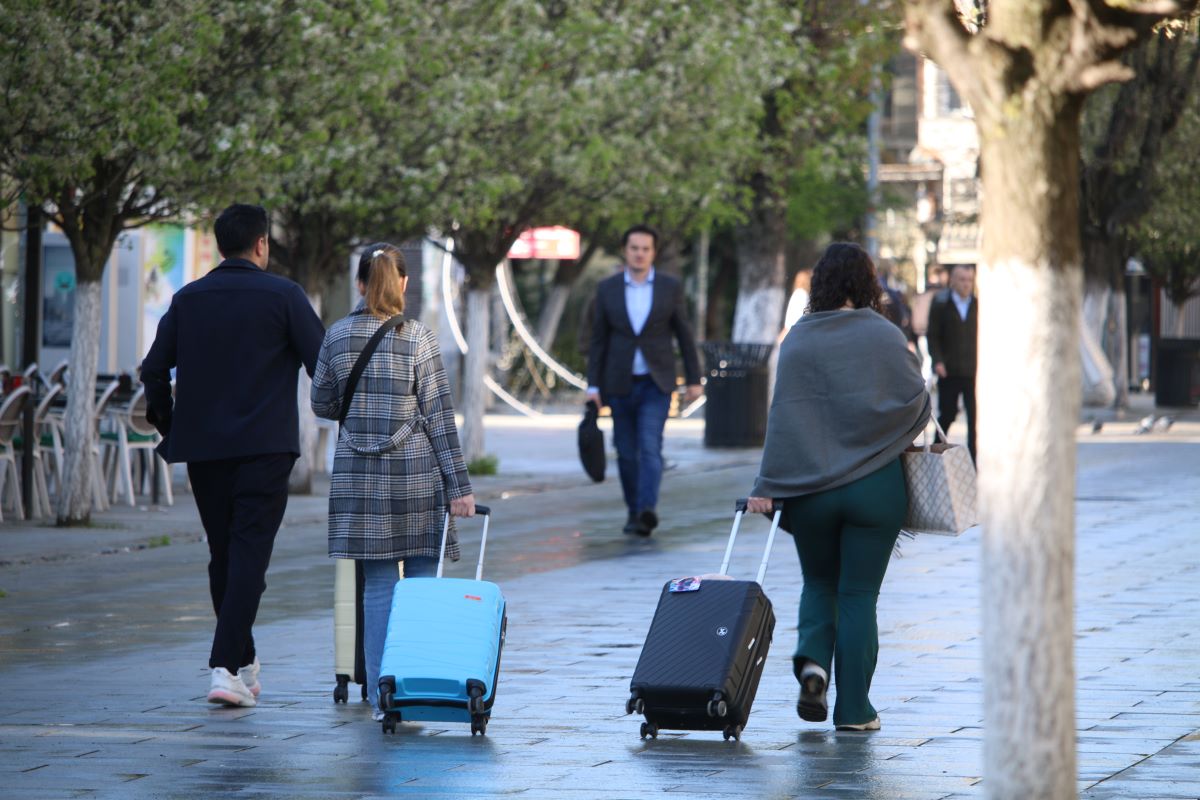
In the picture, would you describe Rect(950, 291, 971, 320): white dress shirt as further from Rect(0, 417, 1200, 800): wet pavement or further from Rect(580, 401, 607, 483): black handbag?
Rect(580, 401, 607, 483): black handbag

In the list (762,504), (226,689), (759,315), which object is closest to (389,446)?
(226,689)

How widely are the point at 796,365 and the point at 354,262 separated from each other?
21769 millimetres

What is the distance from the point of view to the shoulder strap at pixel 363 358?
7.69m

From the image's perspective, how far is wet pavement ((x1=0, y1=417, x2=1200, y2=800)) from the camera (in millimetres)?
6480

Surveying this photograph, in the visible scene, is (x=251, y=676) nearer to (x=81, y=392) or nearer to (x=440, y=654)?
(x=440, y=654)

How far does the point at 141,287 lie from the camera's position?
2472 centimetres

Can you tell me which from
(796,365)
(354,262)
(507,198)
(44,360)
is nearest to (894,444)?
(796,365)

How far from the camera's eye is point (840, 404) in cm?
733

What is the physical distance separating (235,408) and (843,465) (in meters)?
2.22

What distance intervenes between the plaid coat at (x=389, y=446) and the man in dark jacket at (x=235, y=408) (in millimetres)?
267

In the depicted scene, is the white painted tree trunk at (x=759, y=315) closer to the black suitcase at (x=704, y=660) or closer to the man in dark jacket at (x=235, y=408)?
the man in dark jacket at (x=235, y=408)

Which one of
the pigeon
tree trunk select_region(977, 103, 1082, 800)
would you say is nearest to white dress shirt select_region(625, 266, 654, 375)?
tree trunk select_region(977, 103, 1082, 800)

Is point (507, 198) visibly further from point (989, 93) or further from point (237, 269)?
point (989, 93)

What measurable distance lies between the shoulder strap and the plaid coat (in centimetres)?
2
